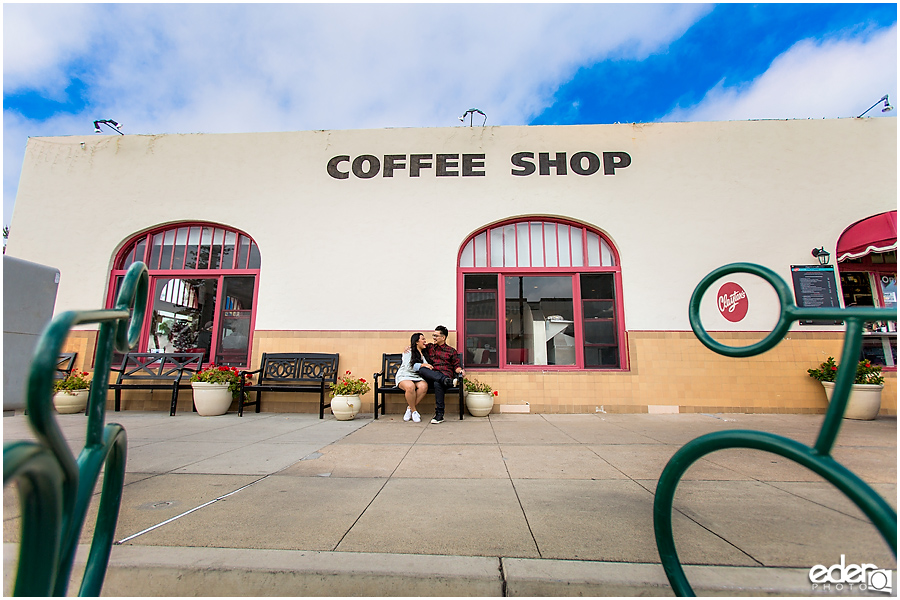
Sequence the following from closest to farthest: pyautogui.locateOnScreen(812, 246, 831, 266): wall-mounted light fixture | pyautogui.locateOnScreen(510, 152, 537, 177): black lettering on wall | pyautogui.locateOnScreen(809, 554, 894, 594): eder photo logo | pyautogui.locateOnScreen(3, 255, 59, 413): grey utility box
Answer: pyautogui.locateOnScreen(809, 554, 894, 594): eder photo logo → pyautogui.locateOnScreen(3, 255, 59, 413): grey utility box → pyautogui.locateOnScreen(812, 246, 831, 266): wall-mounted light fixture → pyautogui.locateOnScreen(510, 152, 537, 177): black lettering on wall

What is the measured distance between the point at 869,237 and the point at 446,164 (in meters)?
6.63

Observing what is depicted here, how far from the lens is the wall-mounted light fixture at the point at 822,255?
264 inches

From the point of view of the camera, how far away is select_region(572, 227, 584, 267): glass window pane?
7.07 meters

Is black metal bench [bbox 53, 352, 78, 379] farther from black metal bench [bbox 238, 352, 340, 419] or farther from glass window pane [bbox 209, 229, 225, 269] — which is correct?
black metal bench [bbox 238, 352, 340, 419]

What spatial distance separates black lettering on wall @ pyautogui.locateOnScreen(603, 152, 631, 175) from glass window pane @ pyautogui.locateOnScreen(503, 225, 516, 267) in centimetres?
190

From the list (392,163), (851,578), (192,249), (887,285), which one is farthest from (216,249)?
(887,285)

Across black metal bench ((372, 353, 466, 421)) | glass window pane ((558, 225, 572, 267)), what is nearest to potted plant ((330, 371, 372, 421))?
black metal bench ((372, 353, 466, 421))

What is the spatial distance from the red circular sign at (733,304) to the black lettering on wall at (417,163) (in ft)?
17.3

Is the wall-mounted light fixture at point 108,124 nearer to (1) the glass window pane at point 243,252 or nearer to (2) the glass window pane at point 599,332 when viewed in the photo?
(1) the glass window pane at point 243,252

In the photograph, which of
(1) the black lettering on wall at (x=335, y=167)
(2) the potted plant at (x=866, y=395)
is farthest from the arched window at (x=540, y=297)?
(2) the potted plant at (x=866, y=395)

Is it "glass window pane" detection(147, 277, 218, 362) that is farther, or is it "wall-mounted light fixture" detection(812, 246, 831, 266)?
"glass window pane" detection(147, 277, 218, 362)

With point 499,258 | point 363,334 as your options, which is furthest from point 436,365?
point 499,258

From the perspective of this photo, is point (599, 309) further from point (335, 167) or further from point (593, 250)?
point (335, 167)

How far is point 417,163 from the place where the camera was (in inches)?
290
